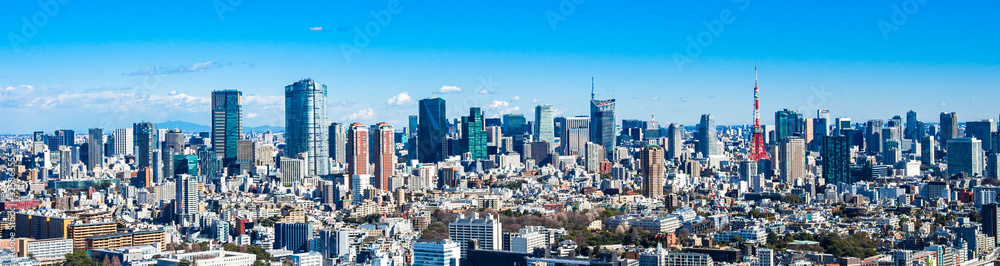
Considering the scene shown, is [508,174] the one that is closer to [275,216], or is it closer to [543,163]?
[543,163]

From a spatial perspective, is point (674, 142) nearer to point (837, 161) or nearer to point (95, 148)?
point (837, 161)

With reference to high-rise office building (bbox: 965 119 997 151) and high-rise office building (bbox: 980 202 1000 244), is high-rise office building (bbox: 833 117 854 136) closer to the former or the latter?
high-rise office building (bbox: 965 119 997 151)

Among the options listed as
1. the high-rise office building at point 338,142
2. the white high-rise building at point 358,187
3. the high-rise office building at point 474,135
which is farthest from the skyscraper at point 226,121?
the white high-rise building at point 358,187

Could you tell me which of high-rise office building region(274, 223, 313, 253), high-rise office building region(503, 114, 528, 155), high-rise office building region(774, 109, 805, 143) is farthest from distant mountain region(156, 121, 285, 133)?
high-rise office building region(274, 223, 313, 253)

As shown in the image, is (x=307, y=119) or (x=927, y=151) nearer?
(x=927, y=151)

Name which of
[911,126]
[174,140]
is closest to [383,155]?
[174,140]

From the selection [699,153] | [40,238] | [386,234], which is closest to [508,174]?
[699,153]
